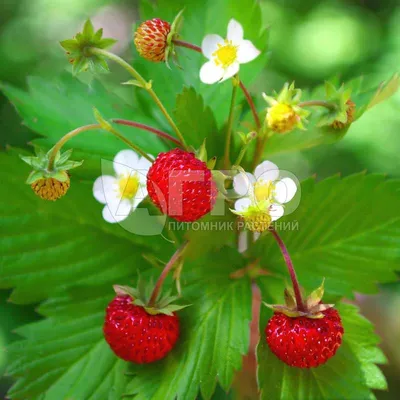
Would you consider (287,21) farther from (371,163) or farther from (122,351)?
(122,351)

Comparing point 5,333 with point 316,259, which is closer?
point 316,259

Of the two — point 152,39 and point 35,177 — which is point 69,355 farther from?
point 152,39

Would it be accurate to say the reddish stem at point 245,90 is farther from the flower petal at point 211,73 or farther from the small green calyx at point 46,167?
the small green calyx at point 46,167

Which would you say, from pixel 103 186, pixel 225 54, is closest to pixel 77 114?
pixel 103 186

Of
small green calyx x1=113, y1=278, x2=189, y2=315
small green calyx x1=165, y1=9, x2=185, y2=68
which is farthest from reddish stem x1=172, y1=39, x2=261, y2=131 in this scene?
small green calyx x1=113, y1=278, x2=189, y2=315

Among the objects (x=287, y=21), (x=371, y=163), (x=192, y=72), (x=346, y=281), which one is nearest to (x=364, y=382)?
(x=346, y=281)

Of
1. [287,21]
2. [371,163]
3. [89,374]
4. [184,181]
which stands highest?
[287,21]

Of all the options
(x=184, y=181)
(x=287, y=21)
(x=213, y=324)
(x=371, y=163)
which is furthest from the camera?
(x=287, y=21)

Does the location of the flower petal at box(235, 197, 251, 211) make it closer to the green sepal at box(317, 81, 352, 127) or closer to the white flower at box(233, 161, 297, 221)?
the white flower at box(233, 161, 297, 221)
